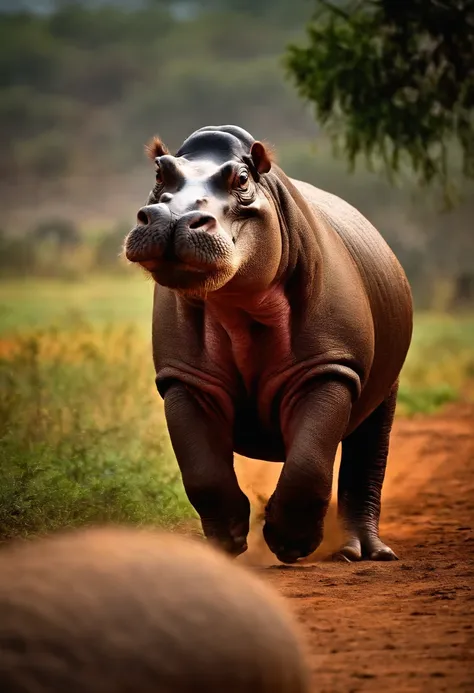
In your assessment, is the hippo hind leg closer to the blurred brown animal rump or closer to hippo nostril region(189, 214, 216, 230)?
hippo nostril region(189, 214, 216, 230)

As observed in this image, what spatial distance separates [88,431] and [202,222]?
371 cm

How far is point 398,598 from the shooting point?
4.95 metres

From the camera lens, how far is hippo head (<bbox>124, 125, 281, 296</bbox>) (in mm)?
4891

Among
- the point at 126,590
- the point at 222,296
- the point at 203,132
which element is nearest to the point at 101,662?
the point at 126,590

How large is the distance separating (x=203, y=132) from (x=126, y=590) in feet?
10.6

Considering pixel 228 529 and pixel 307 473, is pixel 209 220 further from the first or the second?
pixel 228 529

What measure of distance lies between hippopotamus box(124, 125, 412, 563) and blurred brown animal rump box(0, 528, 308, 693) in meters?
2.26

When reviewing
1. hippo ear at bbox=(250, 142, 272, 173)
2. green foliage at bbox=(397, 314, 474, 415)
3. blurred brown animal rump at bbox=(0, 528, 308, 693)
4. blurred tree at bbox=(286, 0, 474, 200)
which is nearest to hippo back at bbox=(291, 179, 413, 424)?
hippo ear at bbox=(250, 142, 272, 173)

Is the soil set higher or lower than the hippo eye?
lower

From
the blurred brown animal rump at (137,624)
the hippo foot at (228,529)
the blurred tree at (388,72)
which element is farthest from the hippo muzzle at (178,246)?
the blurred tree at (388,72)

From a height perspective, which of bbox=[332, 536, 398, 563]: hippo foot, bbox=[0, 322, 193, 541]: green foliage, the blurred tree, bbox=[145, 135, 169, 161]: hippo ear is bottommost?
bbox=[332, 536, 398, 563]: hippo foot

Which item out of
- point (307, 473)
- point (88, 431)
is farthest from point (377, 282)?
point (88, 431)

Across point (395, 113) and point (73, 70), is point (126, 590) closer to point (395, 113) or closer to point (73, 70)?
point (395, 113)

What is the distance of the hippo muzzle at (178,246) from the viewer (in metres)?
4.86
